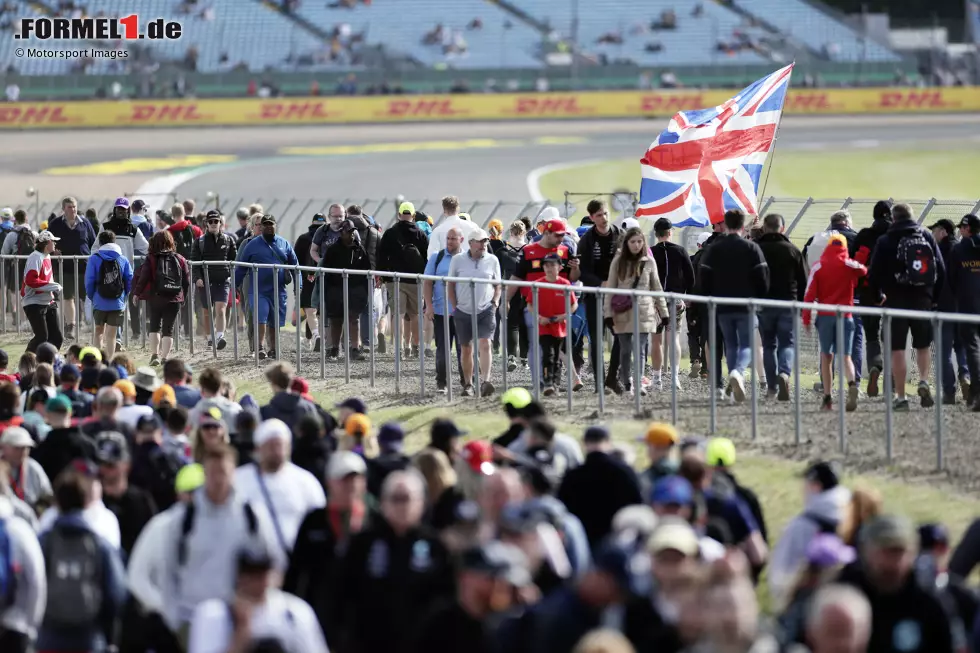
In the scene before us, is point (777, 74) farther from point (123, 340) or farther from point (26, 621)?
point (26, 621)

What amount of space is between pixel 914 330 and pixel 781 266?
10.5 ft

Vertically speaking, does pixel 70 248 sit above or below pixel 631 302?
above

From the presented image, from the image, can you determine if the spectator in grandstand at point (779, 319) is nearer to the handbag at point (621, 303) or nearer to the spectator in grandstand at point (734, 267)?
the spectator in grandstand at point (734, 267)

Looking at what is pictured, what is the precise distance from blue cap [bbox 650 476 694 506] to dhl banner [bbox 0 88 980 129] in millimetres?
49084

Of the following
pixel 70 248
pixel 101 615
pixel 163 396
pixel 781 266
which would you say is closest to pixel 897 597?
pixel 101 615

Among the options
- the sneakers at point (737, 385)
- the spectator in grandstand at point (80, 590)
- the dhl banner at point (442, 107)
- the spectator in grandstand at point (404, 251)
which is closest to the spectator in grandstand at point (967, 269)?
the sneakers at point (737, 385)

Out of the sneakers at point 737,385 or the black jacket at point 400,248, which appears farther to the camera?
the black jacket at point 400,248

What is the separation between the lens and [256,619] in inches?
230

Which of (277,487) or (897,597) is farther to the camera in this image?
(277,487)

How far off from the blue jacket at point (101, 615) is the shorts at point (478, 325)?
24.2 feet

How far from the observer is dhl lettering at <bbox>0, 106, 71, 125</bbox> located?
175 feet

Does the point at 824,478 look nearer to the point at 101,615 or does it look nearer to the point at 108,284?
the point at 101,615

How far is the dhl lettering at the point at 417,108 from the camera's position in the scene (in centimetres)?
5788

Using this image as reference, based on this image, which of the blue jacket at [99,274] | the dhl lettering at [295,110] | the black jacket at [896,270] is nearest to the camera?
the black jacket at [896,270]
